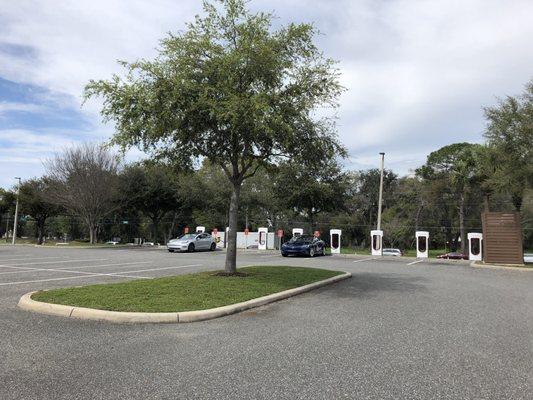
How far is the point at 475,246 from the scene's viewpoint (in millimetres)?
28828

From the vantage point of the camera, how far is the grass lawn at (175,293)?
8.64m

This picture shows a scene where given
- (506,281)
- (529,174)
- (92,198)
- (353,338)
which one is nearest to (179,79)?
(353,338)

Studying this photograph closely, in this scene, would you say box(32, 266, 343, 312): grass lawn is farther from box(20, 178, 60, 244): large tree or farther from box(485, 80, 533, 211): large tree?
box(20, 178, 60, 244): large tree

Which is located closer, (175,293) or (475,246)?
(175,293)

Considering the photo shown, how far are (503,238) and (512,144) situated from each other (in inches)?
190

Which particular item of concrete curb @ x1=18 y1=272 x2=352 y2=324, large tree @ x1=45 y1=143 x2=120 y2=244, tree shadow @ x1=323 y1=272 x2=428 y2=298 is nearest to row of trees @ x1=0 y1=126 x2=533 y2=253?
large tree @ x1=45 y1=143 x2=120 y2=244

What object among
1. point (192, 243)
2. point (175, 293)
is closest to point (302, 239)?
point (192, 243)

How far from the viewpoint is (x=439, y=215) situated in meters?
49.1

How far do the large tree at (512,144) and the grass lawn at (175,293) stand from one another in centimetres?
1527

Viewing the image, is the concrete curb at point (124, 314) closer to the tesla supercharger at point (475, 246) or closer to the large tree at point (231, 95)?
the large tree at point (231, 95)

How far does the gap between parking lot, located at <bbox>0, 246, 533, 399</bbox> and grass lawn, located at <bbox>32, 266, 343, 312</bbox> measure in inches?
27.0

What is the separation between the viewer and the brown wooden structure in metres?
23.2

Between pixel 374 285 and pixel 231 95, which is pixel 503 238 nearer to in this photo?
pixel 374 285

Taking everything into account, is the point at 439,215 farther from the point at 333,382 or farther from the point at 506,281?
the point at 333,382
